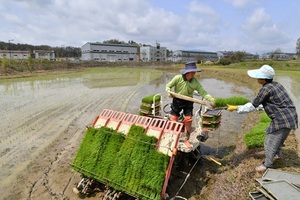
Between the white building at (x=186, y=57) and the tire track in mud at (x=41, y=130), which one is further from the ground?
the white building at (x=186, y=57)

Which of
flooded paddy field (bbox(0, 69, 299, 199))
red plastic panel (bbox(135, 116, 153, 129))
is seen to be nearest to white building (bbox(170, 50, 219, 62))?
flooded paddy field (bbox(0, 69, 299, 199))

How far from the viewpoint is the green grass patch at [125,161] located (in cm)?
378

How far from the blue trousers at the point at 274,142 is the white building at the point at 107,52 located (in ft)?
252

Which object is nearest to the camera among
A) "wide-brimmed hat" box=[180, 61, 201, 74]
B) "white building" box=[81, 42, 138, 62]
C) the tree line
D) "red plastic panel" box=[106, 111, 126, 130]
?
"red plastic panel" box=[106, 111, 126, 130]

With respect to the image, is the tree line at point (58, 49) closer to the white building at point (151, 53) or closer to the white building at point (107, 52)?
the white building at point (107, 52)

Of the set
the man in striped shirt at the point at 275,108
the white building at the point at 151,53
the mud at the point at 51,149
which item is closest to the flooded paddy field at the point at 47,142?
the mud at the point at 51,149

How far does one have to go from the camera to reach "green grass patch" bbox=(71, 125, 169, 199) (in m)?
3.78

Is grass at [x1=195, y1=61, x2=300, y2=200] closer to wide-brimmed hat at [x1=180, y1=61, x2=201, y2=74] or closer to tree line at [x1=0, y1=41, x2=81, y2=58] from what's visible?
wide-brimmed hat at [x1=180, y1=61, x2=201, y2=74]

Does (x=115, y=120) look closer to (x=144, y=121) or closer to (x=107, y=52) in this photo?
(x=144, y=121)

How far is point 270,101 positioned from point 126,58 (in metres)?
88.5

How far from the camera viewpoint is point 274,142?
3.89 meters

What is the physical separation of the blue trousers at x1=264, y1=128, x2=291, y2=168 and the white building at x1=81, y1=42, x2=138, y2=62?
252 feet

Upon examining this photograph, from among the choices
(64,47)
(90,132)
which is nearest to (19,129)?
(90,132)

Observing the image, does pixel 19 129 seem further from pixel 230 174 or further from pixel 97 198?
pixel 230 174
